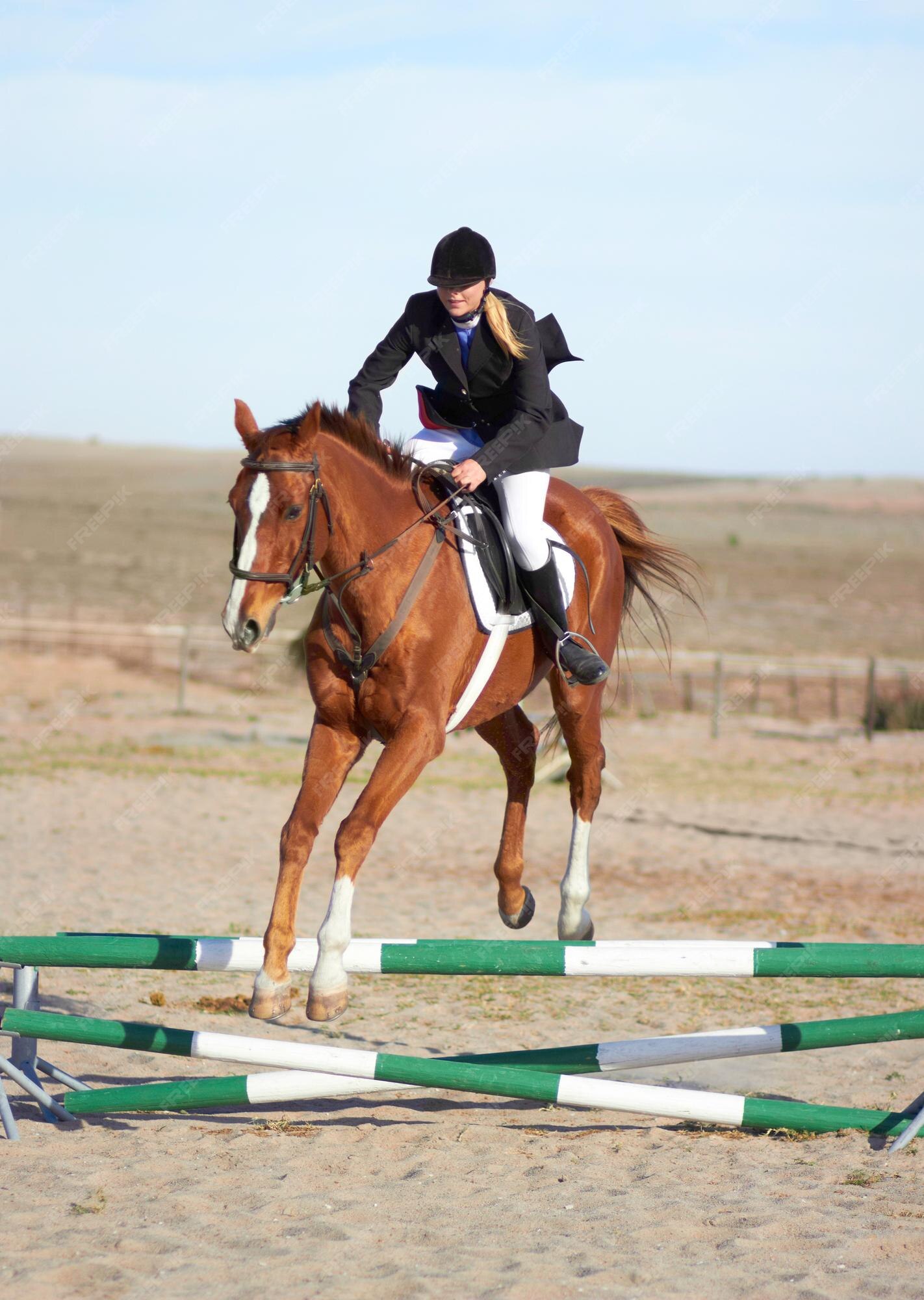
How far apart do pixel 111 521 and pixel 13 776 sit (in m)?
31.0

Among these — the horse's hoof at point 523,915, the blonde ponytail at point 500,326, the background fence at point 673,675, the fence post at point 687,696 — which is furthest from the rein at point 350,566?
the fence post at point 687,696

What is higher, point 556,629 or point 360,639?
point 556,629

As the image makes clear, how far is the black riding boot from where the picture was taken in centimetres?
519

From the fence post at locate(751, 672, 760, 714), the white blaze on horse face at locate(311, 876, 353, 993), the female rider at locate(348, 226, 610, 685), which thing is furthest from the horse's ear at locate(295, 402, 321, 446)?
the fence post at locate(751, 672, 760, 714)

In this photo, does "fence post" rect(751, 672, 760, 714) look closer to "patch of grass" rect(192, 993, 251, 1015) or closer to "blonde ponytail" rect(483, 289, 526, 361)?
"patch of grass" rect(192, 993, 251, 1015)

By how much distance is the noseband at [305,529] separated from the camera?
413 centimetres

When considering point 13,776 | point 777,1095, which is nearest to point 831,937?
point 777,1095

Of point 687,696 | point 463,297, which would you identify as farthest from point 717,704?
point 463,297

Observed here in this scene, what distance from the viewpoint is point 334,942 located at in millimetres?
4238

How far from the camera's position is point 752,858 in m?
11.5

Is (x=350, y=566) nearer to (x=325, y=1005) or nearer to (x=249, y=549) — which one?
(x=249, y=549)

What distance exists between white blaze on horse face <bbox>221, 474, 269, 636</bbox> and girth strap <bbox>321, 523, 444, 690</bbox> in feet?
1.69

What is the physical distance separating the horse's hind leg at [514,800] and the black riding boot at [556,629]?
0.45 m

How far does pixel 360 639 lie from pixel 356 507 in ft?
1.48
